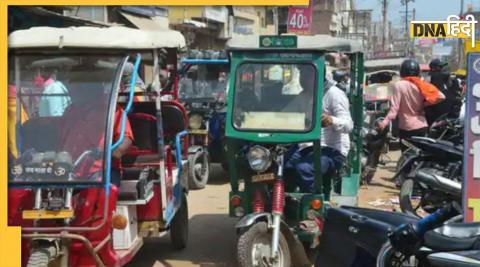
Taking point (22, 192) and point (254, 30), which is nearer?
point (22, 192)

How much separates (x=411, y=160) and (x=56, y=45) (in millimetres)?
3902

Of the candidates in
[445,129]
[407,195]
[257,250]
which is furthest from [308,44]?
[445,129]

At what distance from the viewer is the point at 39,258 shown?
402cm

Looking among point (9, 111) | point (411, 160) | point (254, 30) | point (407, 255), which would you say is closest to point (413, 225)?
point (407, 255)

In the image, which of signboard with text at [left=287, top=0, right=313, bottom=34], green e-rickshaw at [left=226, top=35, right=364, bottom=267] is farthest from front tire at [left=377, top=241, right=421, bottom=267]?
signboard with text at [left=287, top=0, right=313, bottom=34]

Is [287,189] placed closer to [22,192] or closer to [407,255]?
[22,192]

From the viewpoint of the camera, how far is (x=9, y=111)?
4.52 meters

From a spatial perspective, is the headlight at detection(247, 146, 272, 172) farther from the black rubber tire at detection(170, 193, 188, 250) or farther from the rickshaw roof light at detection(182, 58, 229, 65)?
the rickshaw roof light at detection(182, 58, 229, 65)

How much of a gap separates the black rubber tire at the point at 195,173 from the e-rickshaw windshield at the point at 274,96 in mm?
3747

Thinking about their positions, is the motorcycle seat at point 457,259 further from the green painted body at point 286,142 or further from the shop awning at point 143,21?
the shop awning at point 143,21

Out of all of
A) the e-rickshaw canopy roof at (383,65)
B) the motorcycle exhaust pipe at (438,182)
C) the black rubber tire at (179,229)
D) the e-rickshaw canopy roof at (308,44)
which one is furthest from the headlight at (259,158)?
the e-rickshaw canopy roof at (383,65)

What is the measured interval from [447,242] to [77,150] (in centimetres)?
286

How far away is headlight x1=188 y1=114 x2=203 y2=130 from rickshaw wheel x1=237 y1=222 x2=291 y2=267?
5148mm

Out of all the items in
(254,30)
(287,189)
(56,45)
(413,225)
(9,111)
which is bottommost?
(287,189)
